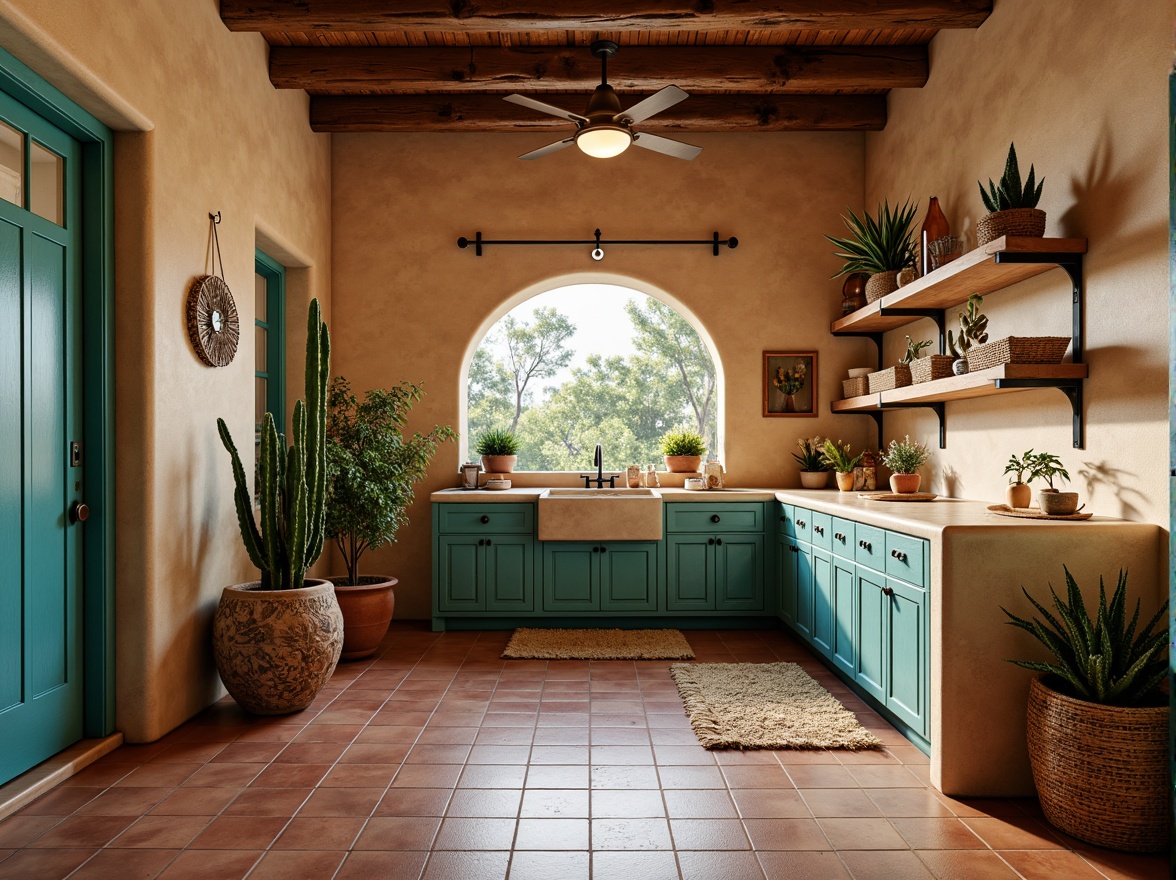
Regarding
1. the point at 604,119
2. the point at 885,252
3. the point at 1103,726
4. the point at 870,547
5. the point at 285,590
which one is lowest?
the point at 1103,726

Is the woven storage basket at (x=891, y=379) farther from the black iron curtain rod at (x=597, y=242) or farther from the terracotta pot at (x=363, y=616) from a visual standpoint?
the terracotta pot at (x=363, y=616)

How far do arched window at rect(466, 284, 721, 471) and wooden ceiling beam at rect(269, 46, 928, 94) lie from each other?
10.4 ft

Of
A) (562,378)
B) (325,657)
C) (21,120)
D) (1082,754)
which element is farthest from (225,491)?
(562,378)

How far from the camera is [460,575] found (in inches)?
191

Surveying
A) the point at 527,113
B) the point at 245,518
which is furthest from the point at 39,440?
the point at 527,113

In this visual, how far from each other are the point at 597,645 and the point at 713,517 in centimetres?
107

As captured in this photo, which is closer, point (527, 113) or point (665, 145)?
point (665, 145)

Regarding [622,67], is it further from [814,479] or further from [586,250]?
[814,479]

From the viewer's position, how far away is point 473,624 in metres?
4.93

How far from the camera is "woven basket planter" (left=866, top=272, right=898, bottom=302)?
13.8 ft

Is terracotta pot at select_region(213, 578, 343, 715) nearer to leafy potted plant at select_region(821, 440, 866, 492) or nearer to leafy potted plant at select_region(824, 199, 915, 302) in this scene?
leafy potted plant at select_region(821, 440, 866, 492)

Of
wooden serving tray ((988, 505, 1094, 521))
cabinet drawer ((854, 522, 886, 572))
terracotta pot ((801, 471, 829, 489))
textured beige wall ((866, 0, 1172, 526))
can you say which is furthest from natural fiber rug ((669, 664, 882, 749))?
terracotta pot ((801, 471, 829, 489))

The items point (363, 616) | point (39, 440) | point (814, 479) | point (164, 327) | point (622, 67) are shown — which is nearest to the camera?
point (39, 440)

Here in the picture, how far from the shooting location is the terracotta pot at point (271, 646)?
3221mm
